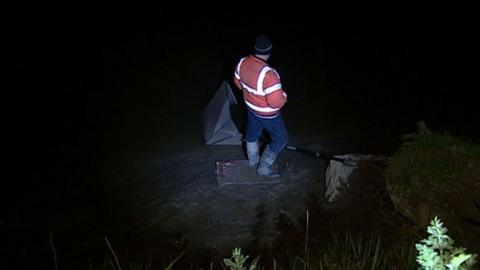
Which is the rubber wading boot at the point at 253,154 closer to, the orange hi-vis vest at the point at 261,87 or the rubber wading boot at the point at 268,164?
the rubber wading boot at the point at 268,164

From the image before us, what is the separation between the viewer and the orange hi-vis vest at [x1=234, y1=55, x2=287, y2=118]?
563 cm

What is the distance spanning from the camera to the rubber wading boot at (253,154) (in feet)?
21.2

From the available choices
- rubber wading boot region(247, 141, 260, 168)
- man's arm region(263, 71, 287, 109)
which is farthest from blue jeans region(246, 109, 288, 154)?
man's arm region(263, 71, 287, 109)

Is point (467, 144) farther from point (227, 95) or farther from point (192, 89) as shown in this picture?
point (192, 89)

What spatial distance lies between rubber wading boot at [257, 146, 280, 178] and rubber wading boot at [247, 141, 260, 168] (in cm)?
21

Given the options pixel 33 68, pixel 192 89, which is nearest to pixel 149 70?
pixel 192 89

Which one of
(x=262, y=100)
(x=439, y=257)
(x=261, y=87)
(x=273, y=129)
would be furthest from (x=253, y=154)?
(x=439, y=257)

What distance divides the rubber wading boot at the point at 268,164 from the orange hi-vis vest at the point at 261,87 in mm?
530

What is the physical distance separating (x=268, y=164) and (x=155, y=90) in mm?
4549

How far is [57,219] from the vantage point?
5363 mm

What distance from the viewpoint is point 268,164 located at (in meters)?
6.28

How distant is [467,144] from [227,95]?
3.11 metres

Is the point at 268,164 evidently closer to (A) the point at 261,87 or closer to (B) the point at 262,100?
(B) the point at 262,100

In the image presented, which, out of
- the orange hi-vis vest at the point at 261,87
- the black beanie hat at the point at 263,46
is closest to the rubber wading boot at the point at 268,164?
the orange hi-vis vest at the point at 261,87
